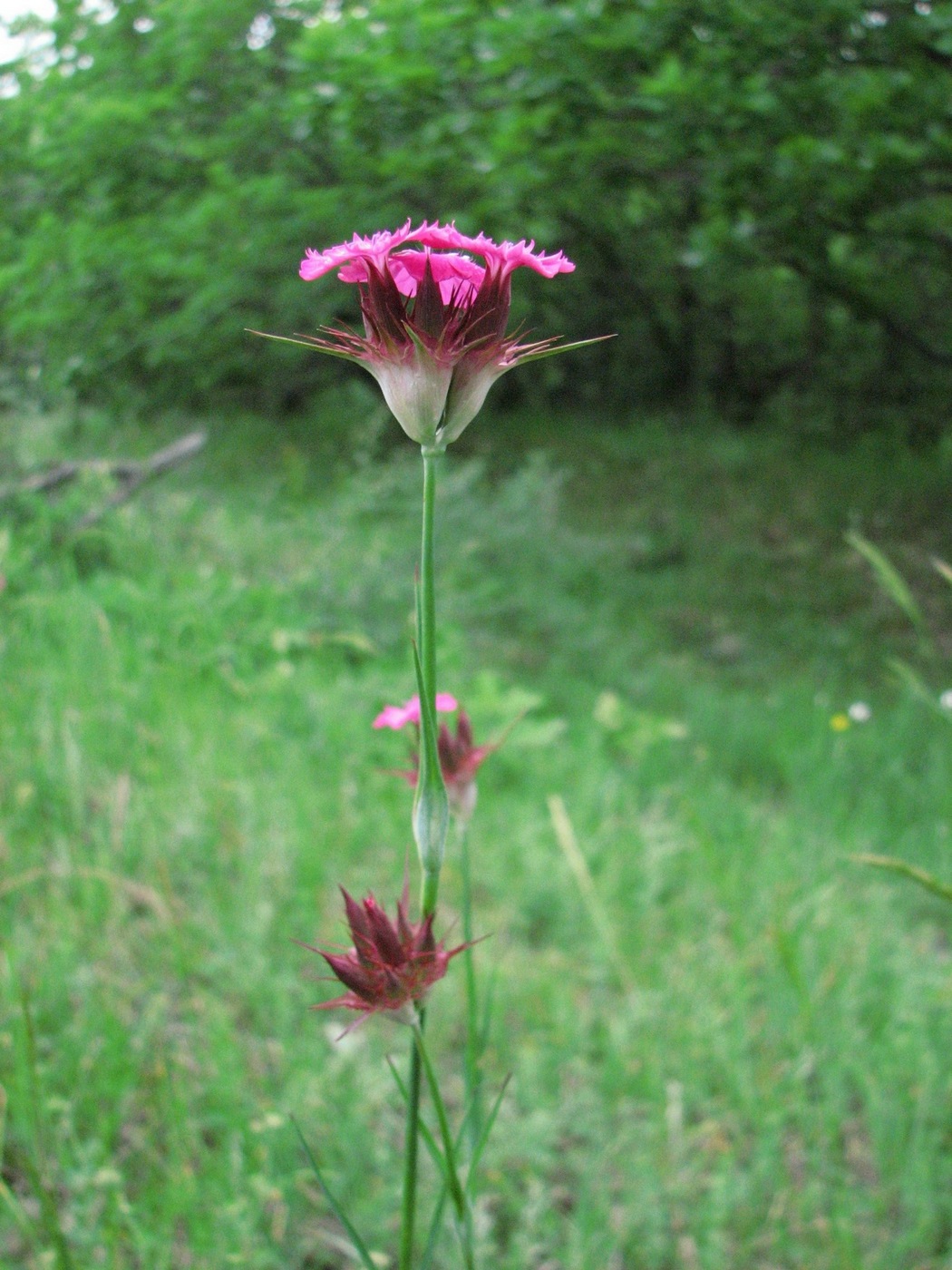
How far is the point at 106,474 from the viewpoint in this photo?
3.66 meters

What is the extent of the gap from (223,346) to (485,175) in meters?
1.98

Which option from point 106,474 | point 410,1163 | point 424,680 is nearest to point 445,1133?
point 410,1163

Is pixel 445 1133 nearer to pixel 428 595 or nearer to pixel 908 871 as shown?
pixel 428 595

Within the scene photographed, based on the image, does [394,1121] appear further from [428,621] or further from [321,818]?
[428,621]

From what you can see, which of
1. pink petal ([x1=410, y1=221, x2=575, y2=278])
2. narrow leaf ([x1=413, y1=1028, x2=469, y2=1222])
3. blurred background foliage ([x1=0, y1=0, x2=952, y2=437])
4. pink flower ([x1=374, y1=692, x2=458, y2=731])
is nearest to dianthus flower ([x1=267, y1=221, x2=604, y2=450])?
pink petal ([x1=410, y1=221, x2=575, y2=278])

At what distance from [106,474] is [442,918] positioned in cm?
243

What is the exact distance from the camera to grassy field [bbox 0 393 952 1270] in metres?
1.34

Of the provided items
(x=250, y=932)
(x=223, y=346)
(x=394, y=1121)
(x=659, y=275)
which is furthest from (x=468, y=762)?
(x=659, y=275)

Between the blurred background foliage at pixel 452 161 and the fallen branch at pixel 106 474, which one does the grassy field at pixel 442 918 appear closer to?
the fallen branch at pixel 106 474

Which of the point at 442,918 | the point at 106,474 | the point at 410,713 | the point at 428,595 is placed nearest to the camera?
the point at 428,595

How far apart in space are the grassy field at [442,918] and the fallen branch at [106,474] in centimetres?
7

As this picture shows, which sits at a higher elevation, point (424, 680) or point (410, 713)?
point (424, 680)

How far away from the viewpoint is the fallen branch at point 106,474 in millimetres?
3420

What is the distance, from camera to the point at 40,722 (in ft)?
7.18
